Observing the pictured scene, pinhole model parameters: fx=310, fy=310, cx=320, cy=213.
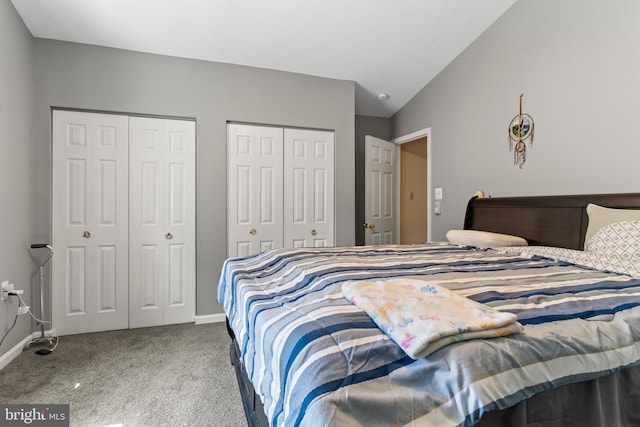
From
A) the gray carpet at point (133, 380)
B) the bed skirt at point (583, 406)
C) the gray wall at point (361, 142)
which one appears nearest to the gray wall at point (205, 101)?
the gray wall at point (361, 142)

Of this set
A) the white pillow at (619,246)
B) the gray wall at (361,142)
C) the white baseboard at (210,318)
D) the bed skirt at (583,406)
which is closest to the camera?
the bed skirt at (583,406)

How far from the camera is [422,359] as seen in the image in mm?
702

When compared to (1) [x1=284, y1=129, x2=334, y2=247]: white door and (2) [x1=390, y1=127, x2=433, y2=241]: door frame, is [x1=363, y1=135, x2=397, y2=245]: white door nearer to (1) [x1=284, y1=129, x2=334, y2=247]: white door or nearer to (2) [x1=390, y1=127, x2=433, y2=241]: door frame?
(2) [x1=390, y1=127, x2=433, y2=241]: door frame

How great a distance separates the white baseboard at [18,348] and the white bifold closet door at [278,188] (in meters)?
1.64

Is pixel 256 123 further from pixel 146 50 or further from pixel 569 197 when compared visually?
pixel 569 197

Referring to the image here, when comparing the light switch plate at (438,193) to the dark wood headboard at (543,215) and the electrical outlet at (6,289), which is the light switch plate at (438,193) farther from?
the electrical outlet at (6,289)

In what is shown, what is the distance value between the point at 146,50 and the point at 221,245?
1898 mm

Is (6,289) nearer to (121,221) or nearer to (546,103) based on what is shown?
(121,221)

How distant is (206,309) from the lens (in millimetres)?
3027

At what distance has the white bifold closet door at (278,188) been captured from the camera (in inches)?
123

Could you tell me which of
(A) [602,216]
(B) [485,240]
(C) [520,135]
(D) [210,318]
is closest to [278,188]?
(D) [210,318]

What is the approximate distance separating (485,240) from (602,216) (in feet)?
2.17

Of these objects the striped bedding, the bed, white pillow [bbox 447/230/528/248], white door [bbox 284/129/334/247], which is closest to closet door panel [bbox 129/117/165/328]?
white door [bbox 284/129/334/247]

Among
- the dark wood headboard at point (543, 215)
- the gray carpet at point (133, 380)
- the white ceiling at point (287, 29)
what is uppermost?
the white ceiling at point (287, 29)
